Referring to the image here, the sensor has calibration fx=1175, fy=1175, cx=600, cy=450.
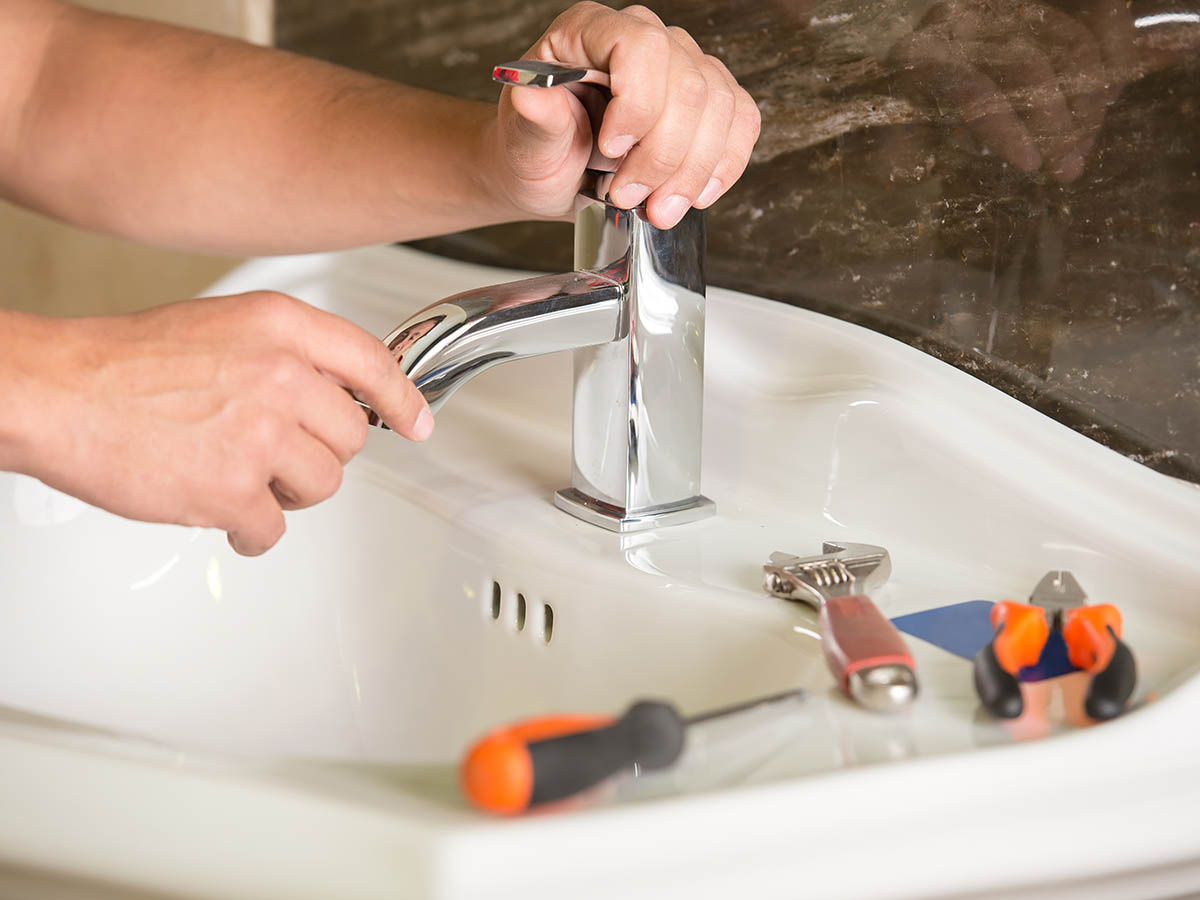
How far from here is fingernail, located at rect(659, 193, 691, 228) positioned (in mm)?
483

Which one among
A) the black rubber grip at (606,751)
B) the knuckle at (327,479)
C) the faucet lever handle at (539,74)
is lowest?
the black rubber grip at (606,751)

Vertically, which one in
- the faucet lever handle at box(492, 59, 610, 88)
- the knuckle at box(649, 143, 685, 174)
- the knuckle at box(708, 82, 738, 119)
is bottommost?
the knuckle at box(649, 143, 685, 174)

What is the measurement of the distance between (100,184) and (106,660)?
0.29 metres

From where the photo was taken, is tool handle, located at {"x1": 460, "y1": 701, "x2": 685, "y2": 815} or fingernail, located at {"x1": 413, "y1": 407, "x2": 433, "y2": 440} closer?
tool handle, located at {"x1": 460, "y1": 701, "x2": 685, "y2": 815}

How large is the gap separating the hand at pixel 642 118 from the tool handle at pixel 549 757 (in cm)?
25

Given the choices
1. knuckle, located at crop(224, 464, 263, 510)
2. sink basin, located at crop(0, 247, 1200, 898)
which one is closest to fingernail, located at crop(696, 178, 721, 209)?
sink basin, located at crop(0, 247, 1200, 898)

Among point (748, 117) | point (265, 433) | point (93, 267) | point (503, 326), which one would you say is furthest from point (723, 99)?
point (93, 267)

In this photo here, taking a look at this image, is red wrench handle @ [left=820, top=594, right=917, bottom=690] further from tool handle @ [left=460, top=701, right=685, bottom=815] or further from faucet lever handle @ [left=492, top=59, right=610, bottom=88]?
faucet lever handle @ [left=492, top=59, right=610, bottom=88]

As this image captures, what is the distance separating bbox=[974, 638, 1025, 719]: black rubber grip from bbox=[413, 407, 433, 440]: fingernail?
0.68ft

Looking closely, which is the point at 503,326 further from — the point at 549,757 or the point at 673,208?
the point at 549,757

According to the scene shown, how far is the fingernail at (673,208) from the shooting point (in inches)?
19.0

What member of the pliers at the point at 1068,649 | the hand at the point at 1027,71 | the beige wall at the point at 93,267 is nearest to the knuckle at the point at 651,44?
the hand at the point at 1027,71

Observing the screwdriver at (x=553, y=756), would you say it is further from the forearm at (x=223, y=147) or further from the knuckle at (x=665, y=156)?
the forearm at (x=223, y=147)

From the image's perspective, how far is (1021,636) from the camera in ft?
1.24
